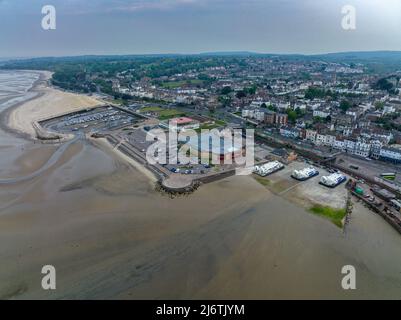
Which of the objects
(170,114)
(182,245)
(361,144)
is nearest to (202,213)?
(182,245)

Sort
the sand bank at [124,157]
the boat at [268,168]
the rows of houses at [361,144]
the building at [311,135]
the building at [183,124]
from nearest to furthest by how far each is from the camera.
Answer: the sand bank at [124,157], the boat at [268,168], the rows of houses at [361,144], the building at [311,135], the building at [183,124]

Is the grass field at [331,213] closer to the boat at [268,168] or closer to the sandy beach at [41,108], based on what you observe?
the boat at [268,168]

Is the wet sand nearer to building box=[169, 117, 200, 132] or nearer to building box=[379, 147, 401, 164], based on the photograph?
building box=[379, 147, 401, 164]

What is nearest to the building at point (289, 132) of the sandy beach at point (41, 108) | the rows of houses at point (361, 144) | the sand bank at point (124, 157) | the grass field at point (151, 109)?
the rows of houses at point (361, 144)

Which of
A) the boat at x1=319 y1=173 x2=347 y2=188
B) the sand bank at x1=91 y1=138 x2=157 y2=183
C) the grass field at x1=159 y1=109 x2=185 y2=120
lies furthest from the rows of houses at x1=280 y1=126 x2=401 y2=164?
the grass field at x1=159 y1=109 x2=185 y2=120

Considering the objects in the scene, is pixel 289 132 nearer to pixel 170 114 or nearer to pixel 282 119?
pixel 282 119

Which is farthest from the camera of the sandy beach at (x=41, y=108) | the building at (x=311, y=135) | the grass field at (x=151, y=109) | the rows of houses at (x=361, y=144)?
the grass field at (x=151, y=109)
